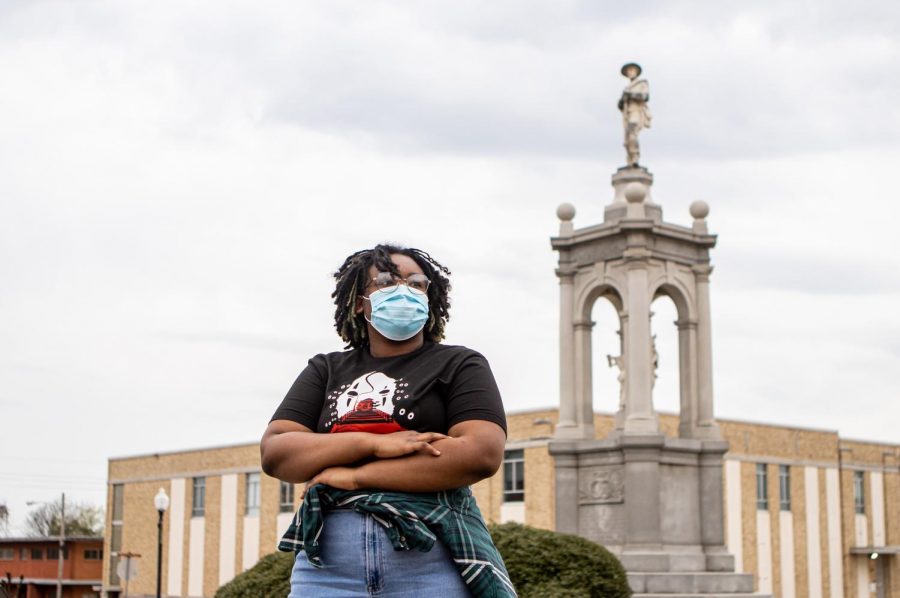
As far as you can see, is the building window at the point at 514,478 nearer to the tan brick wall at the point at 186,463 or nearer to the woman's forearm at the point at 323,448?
the tan brick wall at the point at 186,463

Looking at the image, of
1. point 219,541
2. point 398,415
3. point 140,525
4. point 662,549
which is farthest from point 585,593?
point 140,525

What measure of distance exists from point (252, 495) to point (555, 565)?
4490 centimetres

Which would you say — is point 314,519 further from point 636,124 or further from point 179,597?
point 179,597

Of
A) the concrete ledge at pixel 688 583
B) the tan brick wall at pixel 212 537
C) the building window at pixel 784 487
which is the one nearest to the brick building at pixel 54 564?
the tan brick wall at pixel 212 537

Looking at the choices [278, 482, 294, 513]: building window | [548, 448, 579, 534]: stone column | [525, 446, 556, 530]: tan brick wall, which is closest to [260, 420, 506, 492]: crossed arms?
[548, 448, 579, 534]: stone column

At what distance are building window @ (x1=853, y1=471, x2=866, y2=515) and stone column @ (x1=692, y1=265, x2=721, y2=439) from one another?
1454 inches

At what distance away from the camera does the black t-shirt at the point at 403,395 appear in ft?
12.2

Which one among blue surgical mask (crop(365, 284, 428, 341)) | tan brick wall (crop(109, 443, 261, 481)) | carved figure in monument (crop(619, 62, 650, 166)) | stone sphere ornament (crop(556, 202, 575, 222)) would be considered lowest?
blue surgical mask (crop(365, 284, 428, 341))

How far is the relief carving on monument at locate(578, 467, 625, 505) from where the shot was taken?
19.2 meters

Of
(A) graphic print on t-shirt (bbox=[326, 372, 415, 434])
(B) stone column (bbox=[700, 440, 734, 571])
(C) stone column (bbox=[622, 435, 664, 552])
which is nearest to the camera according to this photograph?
(A) graphic print on t-shirt (bbox=[326, 372, 415, 434])

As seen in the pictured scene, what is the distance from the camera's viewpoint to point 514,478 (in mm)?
43938

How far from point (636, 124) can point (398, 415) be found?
Answer: 18.2m

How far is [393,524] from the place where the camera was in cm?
359

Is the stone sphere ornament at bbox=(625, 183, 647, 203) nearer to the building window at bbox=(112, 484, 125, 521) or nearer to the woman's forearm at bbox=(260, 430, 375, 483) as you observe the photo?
the woman's forearm at bbox=(260, 430, 375, 483)
